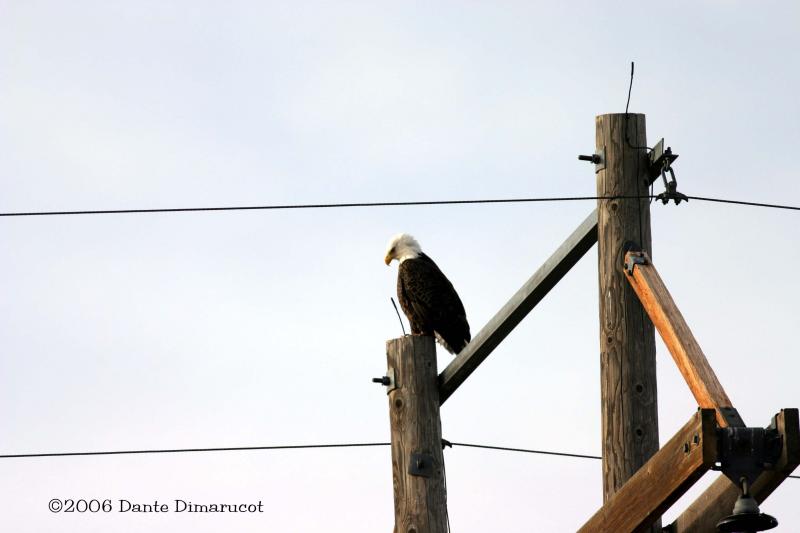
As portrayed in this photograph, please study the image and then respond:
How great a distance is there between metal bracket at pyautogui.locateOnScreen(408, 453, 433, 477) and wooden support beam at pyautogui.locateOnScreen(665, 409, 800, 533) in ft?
3.91

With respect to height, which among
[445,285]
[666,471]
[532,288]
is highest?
[445,285]

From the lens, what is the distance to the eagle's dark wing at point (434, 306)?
9.02m

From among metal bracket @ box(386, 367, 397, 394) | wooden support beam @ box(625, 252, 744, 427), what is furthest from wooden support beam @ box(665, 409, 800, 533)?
metal bracket @ box(386, 367, 397, 394)

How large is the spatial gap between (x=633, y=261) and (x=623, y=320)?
0.26 metres

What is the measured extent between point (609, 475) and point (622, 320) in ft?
2.17

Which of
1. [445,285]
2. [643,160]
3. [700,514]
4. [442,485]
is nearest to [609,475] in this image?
[700,514]

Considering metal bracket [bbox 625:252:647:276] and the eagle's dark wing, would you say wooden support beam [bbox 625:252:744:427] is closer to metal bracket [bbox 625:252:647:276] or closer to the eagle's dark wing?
metal bracket [bbox 625:252:647:276]

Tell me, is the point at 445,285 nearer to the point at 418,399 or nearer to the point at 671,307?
the point at 418,399

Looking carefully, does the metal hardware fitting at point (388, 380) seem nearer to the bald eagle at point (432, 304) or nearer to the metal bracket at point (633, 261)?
the metal bracket at point (633, 261)

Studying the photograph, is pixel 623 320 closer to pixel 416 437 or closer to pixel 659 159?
pixel 659 159

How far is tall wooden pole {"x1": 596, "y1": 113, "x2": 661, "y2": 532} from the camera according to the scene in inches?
236

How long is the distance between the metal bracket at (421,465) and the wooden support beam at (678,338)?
130 centimetres

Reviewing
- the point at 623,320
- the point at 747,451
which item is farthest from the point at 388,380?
the point at 747,451

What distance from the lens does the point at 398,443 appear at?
6699 millimetres
